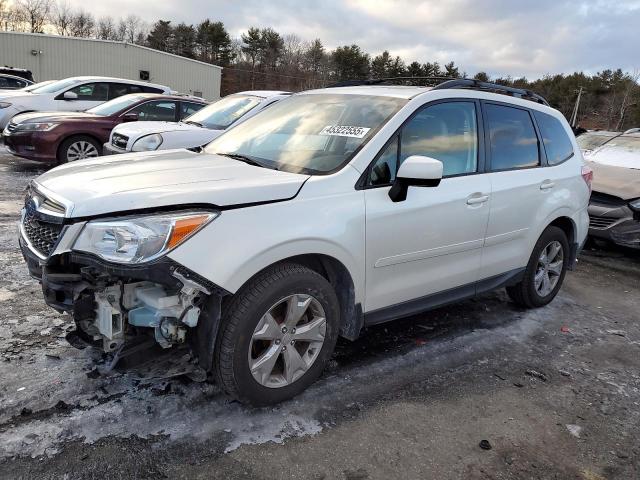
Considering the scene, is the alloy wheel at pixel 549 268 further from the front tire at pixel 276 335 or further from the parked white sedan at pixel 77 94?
the parked white sedan at pixel 77 94

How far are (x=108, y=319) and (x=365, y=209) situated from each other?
150 centimetres

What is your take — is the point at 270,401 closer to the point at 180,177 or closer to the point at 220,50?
the point at 180,177

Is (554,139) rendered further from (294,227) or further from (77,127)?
(77,127)

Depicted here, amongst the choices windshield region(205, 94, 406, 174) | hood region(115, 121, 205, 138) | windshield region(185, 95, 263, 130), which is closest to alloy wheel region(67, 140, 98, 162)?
hood region(115, 121, 205, 138)

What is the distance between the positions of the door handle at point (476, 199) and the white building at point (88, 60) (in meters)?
34.4

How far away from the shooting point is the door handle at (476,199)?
3.68 meters

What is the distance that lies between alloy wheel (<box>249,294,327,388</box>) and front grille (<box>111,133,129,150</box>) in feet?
18.9

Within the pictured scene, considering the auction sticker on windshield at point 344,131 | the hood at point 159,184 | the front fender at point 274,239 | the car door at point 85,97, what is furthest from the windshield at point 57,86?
the front fender at point 274,239

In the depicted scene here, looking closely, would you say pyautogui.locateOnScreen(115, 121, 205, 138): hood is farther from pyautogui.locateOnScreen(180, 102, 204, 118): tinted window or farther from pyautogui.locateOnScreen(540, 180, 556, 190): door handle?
pyautogui.locateOnScreen(540, 180, 556, 190): door handle

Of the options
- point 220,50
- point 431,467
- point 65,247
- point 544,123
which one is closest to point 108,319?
point 65,247

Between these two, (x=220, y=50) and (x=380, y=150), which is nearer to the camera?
(x=380, y=150)

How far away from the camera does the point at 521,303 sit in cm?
483

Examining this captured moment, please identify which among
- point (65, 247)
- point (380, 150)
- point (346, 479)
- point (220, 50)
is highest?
point (220, 50)

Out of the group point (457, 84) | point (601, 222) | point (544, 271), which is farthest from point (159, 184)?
point (601, 222)
